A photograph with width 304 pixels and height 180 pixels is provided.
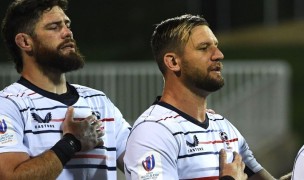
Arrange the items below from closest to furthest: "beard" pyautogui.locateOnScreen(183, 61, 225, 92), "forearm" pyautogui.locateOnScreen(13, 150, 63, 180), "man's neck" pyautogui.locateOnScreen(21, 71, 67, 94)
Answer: "forearm" pyautogui.locateOnScreen(13, 150, 63, 180), "beard" pyautogui.locateOnScreen(183, 61, 225, 92), "man's neck" pyautogui.locateOnScreen(21, 71, 67, 94)

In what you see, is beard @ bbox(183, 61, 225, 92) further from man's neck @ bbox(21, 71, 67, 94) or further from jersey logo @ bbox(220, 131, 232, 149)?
man's neck @ bbox(21, 71, 67, 94)

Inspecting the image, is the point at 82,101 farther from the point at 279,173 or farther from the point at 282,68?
the point at 282,68

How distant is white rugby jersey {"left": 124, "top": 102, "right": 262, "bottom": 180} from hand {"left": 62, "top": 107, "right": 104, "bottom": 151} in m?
0.26

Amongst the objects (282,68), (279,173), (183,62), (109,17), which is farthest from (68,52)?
(109,17)

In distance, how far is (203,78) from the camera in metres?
3.85

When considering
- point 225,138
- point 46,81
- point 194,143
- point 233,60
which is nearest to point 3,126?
point 46,81

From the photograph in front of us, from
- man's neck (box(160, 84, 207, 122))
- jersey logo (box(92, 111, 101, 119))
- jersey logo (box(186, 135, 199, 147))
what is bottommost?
jersey logo (box(186, 135, 199, 147))

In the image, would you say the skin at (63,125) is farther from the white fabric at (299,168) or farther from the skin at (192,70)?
the white fabric at (299,168)

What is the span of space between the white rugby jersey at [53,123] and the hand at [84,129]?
6cm

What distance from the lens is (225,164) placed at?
3.79 m

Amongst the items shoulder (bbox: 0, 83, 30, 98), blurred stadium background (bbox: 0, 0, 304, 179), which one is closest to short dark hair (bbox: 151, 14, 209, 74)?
shoulder (bbox: 0, 83, 30, 98)

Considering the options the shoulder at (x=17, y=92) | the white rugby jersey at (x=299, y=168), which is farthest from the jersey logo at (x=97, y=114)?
A: the white rugby jersey at (x=299, y=168)

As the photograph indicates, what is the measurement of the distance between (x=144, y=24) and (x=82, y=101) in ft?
33.7

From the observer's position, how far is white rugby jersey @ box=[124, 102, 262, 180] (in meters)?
3.63
